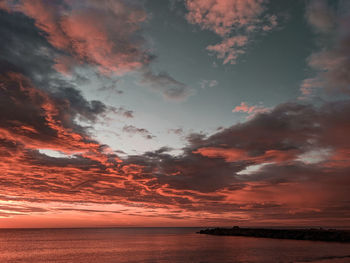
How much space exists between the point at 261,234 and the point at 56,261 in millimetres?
86312

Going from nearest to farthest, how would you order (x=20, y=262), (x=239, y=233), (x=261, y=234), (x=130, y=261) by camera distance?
(x=130, y=261)
(x=20, y=262)
(x=261, y=234)
(x=239, y=233)

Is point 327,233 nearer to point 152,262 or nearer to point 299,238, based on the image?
point 299,238

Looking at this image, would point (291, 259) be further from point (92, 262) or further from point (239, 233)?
point (239, 233)

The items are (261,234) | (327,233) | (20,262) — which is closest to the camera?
(20,262)

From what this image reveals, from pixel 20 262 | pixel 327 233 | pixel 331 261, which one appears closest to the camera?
pixel 331 261

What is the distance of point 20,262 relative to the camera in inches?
1927

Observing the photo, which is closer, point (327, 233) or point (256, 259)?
point (256, 259)

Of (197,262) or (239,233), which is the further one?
(239,233)

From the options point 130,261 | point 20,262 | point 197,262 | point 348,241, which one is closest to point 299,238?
point 348,241

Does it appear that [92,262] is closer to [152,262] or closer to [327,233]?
[152,262]

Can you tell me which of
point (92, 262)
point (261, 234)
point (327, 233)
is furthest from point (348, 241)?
point (92, 262)

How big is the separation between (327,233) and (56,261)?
281 ft

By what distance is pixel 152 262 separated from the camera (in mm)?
43719

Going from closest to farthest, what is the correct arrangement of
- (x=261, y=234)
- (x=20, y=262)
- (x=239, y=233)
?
(x=20, y=262) < (x=261, y=234) < (x=239, y=233)
